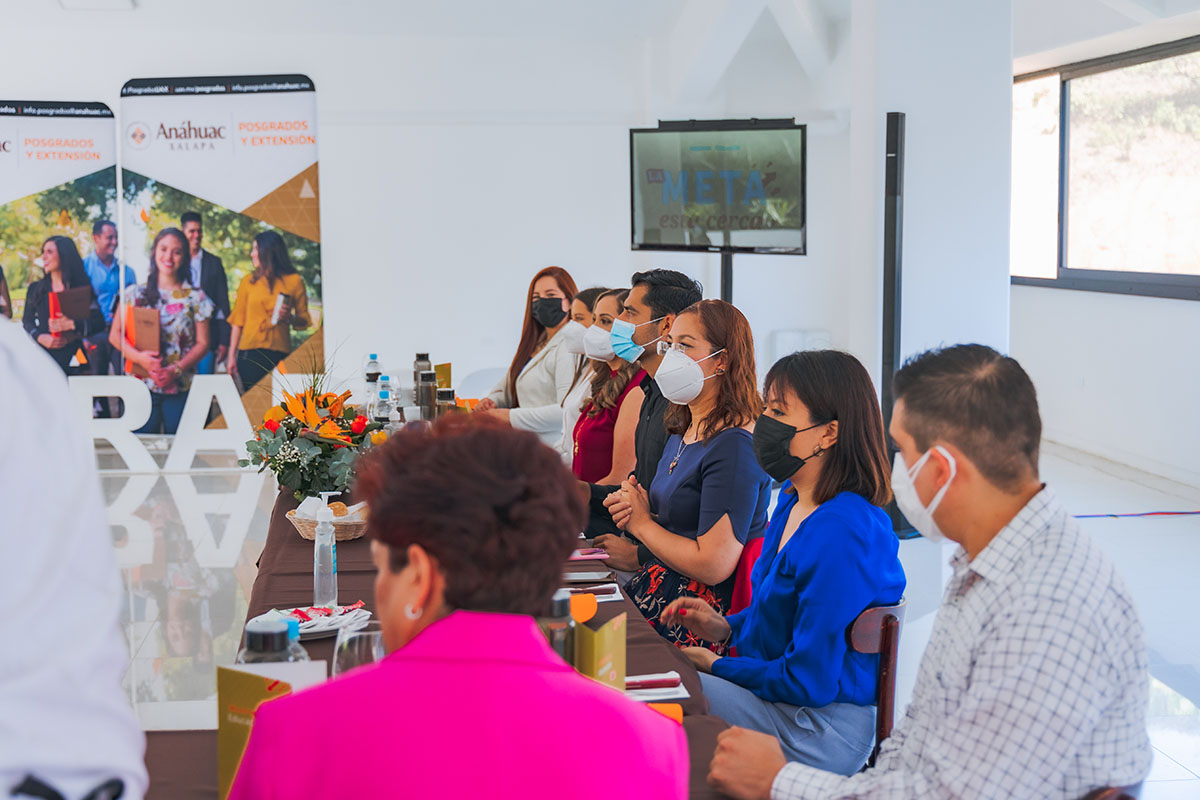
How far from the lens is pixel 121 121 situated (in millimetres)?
7723

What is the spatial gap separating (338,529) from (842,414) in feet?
4.45

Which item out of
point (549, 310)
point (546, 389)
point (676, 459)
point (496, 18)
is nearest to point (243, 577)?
point (546, 389)

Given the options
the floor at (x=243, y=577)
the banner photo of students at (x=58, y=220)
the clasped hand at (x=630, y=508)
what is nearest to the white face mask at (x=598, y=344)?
the clasped hand at (x=630, y=508)

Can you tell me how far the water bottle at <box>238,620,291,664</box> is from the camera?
1.51 meters

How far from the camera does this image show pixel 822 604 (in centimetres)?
208

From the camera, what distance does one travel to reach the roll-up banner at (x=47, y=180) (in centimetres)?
771

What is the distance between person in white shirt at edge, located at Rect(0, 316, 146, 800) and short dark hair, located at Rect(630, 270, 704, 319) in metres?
2.83

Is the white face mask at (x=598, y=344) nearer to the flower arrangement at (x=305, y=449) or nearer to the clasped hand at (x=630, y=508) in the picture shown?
the flower arrangement at (x=305, y=449)

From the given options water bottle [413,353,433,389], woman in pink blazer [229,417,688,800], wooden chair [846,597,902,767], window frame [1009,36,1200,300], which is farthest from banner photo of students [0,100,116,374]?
woman in pink blazer [229,417,688,800]

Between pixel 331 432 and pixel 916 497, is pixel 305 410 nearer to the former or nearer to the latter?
pixel 331 432

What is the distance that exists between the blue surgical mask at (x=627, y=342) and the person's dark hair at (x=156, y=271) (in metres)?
5.22

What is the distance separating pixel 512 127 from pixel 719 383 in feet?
18.1

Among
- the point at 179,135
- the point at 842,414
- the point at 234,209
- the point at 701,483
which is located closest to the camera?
the point at 842,414

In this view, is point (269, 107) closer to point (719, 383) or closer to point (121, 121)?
point (121, 121)
